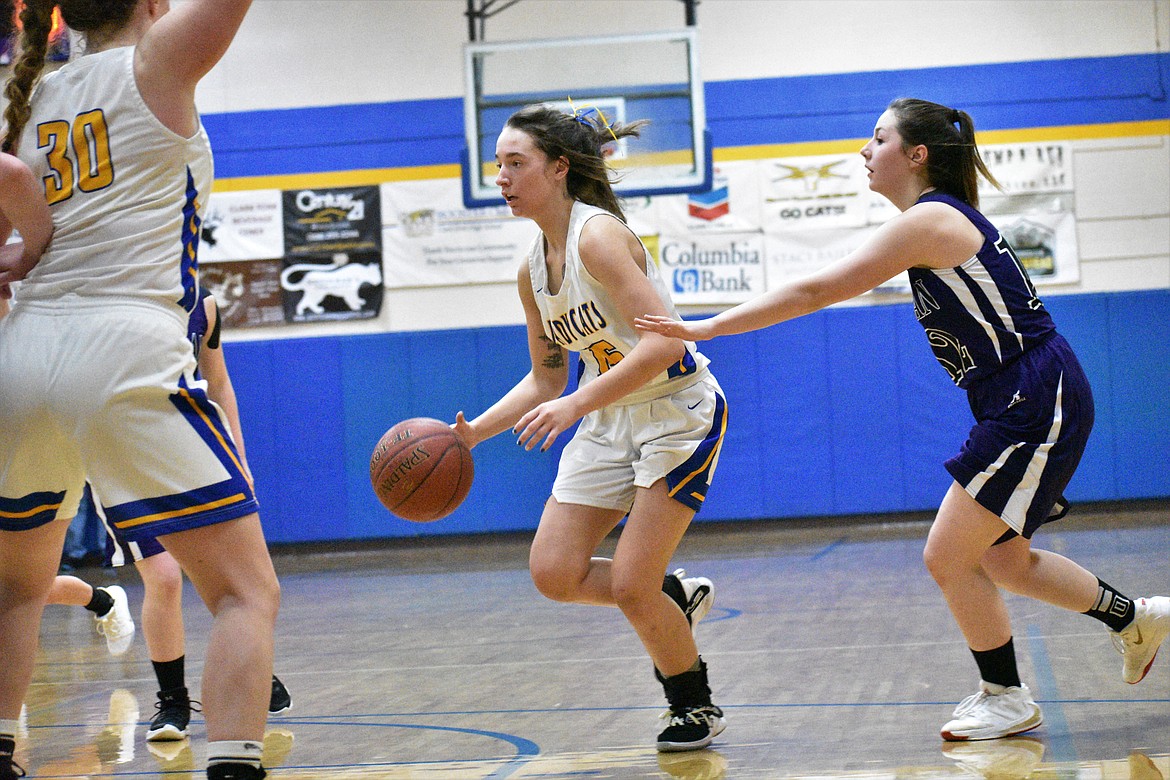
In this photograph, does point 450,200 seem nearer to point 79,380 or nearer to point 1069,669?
point 1069,669

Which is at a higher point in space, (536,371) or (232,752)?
(536,371)

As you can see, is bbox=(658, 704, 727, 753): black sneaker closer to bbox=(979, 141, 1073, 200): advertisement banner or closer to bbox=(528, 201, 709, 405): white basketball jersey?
bbox=(528, 201, 709, 405): white basketball jersey

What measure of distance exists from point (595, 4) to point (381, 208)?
2.47m

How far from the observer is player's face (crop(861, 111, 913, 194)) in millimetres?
3109

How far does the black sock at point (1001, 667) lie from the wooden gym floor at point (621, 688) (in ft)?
0.49

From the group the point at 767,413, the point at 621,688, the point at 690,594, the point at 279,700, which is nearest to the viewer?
the point at 690,594

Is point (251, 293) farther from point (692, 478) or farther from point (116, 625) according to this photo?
point (692, 478)

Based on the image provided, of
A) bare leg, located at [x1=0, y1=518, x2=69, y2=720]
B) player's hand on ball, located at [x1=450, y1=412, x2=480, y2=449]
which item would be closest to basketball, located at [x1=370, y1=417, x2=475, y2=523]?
player's hand on ball, located at [x1=450, y1=412, x2=480, y2=449]

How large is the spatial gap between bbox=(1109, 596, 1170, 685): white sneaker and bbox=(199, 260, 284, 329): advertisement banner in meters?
8.19

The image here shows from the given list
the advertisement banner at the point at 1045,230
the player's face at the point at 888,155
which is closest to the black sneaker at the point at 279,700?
the player's face at the point at 888,155

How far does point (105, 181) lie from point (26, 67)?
1.00 feet

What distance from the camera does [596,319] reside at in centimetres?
318

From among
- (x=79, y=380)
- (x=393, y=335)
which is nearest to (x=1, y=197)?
(x=79, y=380)

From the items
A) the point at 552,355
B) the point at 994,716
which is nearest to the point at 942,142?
the point at 552,355
